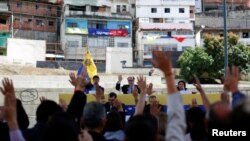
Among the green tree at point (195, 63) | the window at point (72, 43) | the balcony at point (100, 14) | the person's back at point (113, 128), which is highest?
the balcony at point (100, 14)

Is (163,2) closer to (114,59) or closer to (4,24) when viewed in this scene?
(114,59)

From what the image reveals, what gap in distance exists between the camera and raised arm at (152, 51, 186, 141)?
299 cm

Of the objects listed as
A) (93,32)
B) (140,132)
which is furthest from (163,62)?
(93,32)

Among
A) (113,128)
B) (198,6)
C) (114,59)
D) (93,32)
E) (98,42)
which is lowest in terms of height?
(113,128)

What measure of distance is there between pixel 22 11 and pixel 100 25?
9.48 meters

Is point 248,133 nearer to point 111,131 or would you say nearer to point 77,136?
point 77,136

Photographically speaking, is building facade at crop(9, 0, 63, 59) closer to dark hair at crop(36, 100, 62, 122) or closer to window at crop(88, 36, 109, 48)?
window at crop(88, 36, 109, 48)

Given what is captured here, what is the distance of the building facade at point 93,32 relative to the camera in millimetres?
55688

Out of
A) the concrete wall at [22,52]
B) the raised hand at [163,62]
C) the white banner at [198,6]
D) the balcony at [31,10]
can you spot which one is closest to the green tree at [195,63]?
the concrete wall at [22,52]

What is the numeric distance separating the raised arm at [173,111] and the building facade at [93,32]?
168 ft

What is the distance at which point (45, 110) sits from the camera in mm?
4379

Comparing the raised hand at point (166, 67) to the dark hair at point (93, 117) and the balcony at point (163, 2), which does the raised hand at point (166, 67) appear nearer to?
the dark hair at point (93, 117)

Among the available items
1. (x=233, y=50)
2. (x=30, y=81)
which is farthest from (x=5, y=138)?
(x=233, y=50)

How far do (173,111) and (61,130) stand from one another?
757 millimetres
